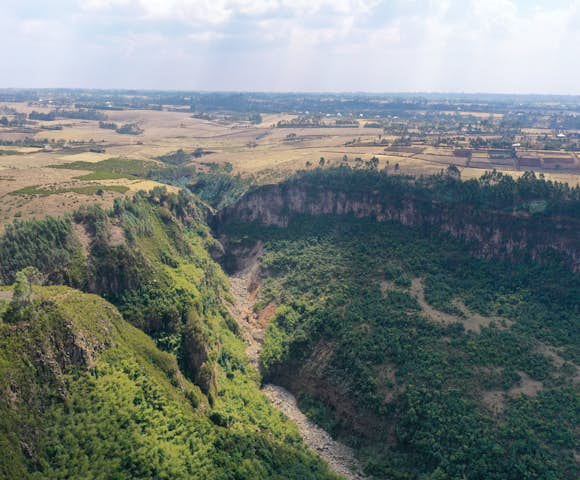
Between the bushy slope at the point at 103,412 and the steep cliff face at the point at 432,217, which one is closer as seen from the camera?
the bushy slope at the point at 103,412

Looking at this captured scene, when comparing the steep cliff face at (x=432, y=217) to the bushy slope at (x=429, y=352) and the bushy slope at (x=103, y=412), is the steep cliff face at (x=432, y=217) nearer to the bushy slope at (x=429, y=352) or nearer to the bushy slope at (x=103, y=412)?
the bushy slope at (x=429, y=352)

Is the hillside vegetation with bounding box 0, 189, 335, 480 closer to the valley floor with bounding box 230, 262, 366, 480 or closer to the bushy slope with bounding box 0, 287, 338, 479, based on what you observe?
the bushy slope with bounding box 0, 287, 338, 479

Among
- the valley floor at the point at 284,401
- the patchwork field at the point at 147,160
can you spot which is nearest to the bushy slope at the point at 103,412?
the valley floor at the point at 284,401

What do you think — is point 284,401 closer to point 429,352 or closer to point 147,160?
point 429,352

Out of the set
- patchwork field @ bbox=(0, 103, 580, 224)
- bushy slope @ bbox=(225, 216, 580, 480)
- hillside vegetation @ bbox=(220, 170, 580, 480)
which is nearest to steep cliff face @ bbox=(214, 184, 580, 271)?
hillside vegetation @ bbox=(220, 170, 580, 480)

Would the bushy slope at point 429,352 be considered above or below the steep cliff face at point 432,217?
below

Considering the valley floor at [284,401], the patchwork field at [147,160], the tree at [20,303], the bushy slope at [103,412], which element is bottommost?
the valley floor at [284,401]

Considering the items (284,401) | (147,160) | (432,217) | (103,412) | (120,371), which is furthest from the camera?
(147,160)

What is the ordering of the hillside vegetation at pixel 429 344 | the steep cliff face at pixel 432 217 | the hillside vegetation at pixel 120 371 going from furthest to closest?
the steep cliff face at pixel 432 217, the hillside vegetation at pixel 429 344, the hillside vegetation at pixel 120 371

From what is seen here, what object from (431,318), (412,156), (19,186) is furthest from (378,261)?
(19,186)

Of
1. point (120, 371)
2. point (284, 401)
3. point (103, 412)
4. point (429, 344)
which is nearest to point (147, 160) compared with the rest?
point (284, 401)
